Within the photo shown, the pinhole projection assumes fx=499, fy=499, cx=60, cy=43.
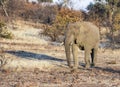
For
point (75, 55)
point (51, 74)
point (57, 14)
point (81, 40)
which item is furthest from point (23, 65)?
point (57, 14)

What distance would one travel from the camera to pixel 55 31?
37219 mm

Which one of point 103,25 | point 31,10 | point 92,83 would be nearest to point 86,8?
point 31,10

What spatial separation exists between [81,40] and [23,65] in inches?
94.7

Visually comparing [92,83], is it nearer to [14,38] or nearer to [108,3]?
[14,38]

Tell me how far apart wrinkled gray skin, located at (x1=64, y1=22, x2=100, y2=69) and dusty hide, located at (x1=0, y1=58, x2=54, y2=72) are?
3.55ft

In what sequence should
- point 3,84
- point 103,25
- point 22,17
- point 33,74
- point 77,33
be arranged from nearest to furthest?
point 3,84 < point 33,74 < point 77,33 < point 103,25 < point 22,17

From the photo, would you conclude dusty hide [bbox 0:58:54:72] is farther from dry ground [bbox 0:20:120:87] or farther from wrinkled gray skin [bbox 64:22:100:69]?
wrinkled gray skin [bbox 64:22:100:69]

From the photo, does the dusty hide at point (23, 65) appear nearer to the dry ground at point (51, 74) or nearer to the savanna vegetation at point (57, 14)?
→ the dry ground at point (51, 74)

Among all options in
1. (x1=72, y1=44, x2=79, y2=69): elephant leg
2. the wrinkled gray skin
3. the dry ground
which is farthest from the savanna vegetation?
(x1=72, y1=44, x2=79, y2=69): elephant leg

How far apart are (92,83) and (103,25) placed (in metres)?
30.9

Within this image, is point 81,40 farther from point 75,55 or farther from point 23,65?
point 23,65

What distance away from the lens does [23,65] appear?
1902 cm

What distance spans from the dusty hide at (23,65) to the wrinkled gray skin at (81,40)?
1.08m

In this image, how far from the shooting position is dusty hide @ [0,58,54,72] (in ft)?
58.7
